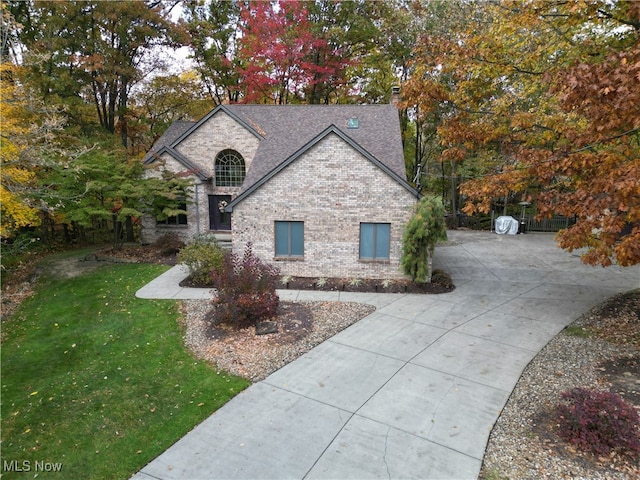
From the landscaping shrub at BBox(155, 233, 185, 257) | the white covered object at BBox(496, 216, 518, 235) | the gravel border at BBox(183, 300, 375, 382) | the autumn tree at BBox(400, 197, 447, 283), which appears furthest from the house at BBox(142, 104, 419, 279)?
the white covered object at BBox(496, 216, 518, 235)

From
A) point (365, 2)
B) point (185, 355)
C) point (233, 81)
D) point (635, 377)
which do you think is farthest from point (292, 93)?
point (635, 377)

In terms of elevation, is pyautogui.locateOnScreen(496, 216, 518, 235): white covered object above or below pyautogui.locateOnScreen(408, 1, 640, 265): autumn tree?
below

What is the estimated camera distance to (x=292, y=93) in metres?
29.6

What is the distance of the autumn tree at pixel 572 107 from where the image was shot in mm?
7422

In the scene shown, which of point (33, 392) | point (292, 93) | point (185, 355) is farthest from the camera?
point (292, 93)

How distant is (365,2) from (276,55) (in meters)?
7.80

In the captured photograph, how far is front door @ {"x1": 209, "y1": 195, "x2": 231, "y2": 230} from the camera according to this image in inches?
792

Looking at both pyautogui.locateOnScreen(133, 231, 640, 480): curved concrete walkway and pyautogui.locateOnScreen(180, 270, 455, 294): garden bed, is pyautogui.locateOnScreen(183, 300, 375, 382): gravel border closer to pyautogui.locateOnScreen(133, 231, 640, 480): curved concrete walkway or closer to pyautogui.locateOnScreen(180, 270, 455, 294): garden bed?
pyautogui.locateOnScreen(133, 231, 640, 480): curved concrete walkway

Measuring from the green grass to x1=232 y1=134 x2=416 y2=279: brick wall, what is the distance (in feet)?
13.4

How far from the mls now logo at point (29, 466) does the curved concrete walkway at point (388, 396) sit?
133 cm

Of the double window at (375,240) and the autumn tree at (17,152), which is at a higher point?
the autumn tree at (17,152)

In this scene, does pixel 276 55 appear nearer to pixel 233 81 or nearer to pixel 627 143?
pixel 233 81

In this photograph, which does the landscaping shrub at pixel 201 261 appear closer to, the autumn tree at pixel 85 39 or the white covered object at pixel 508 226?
the autumn tree at pixel 85 39

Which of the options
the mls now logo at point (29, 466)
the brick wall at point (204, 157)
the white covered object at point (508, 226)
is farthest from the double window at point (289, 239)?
the white covered object at point (508, 226)
